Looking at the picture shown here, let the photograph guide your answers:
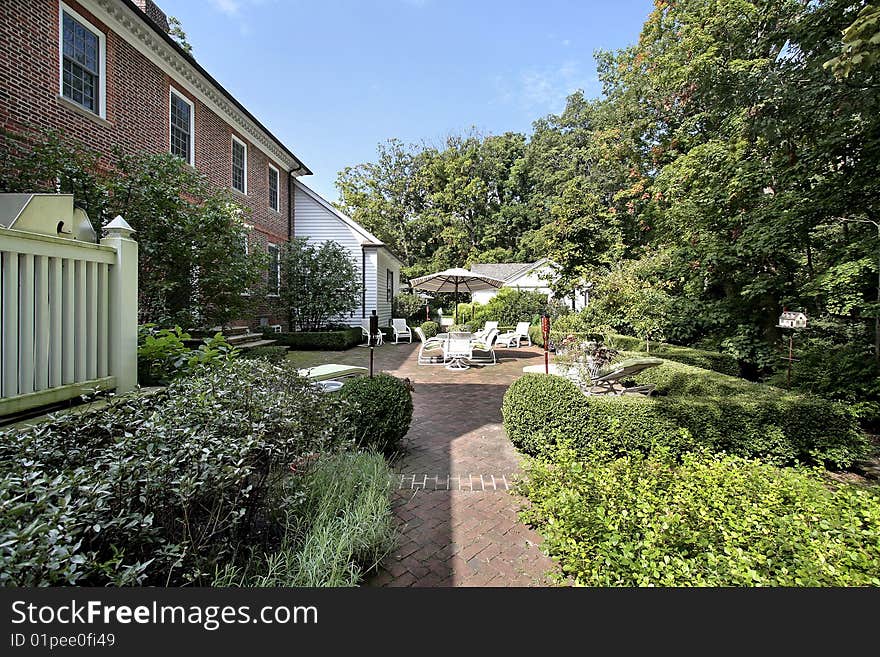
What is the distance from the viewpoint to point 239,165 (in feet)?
46.8

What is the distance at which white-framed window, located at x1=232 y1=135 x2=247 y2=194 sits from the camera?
13.9 metres

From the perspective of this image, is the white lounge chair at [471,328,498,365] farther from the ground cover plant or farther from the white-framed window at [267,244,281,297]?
the ground cover plant

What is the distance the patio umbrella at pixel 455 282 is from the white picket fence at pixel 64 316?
33.9ft

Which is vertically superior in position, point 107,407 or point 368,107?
point 368,107

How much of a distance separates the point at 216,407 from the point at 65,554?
4.19ft

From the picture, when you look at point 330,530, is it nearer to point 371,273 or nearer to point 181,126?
point 181,126

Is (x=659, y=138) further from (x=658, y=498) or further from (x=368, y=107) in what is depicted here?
(x=658, y=498)

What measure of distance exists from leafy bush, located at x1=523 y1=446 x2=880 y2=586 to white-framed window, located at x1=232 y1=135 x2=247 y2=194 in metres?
14.6

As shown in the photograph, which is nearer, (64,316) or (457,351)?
(64,316)

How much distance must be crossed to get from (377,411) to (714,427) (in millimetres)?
3716

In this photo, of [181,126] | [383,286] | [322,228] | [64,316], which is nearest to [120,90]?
[181,126]

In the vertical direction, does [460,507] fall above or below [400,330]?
below

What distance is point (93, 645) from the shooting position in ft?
4.95

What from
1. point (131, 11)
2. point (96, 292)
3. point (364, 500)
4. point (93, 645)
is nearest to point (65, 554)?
point (93, 645)
